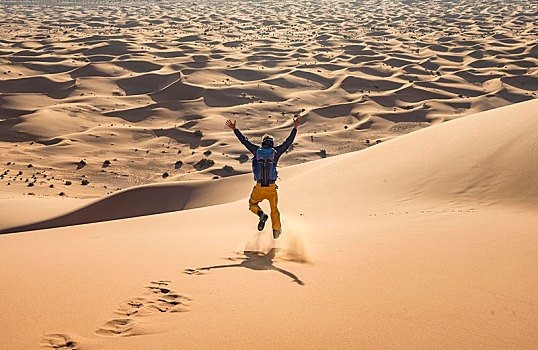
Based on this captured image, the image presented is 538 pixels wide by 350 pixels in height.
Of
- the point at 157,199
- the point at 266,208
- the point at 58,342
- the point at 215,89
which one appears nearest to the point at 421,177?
the point at 266,208

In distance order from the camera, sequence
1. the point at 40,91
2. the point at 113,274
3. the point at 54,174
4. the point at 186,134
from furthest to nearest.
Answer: the point at 40,91 < the point at 186,134 < the point at 54,174 < the point at 113,274

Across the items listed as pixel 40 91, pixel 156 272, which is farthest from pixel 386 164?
pixel 40 91

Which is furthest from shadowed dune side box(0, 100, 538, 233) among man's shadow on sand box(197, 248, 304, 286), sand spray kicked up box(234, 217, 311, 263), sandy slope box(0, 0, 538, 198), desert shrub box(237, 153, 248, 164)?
desert shrub box(237, 153, 248, 164)

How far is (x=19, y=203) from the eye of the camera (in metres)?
11.5

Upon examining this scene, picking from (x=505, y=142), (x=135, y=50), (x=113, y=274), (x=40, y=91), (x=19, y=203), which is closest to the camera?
(x=113, y=274)

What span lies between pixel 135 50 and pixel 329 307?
3885cm

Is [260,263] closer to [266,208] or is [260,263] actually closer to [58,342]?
[58,342]

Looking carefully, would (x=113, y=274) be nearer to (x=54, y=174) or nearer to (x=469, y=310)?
(x=469, y=310)

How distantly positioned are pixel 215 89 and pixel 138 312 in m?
25.4

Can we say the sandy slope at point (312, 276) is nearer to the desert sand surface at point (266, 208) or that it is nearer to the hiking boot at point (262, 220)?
the desert sand surface at point (266, 208)

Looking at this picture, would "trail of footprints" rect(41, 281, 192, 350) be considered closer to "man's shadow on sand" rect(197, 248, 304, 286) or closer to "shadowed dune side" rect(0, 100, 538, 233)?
Result: "man's shadow on sand" rect(197, 248, 304, 286)

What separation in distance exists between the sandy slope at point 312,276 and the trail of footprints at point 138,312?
0.04ft

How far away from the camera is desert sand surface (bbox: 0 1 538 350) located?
3.17 meters

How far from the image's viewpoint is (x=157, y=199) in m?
12.1
